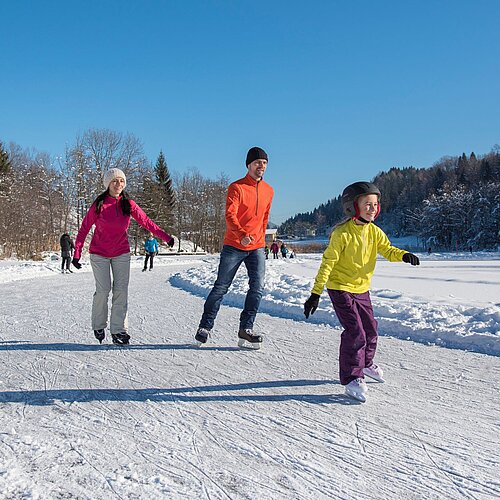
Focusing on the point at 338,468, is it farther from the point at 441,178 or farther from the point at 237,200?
the point at 441,178

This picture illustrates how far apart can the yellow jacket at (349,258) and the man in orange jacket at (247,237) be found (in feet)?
3.96

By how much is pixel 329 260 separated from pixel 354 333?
0.52m

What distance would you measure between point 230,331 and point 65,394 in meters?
2.48

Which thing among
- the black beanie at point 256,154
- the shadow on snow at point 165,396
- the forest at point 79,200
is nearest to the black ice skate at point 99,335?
the shadow on snow at point 165,396

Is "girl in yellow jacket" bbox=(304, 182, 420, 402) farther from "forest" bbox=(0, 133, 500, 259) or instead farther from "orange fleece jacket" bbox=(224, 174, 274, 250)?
"forest" bbox=(0, 133, 500, 259)

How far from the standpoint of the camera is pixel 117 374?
355cm

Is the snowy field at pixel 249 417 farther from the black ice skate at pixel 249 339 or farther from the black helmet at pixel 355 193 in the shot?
the black helmet at pixel 355 193

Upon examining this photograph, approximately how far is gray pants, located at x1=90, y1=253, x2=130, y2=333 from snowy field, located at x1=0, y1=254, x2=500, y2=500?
29cm

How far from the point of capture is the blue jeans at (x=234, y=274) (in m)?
4.45

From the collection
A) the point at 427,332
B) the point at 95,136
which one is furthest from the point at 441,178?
the point at 427,332

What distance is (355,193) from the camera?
3166mm

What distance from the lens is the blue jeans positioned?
4.45m

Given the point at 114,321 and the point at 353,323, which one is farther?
the point at 114,321

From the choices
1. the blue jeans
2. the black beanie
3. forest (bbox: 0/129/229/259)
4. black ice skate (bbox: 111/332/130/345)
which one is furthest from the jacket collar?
forest (bbox: 0/129/229/259)
